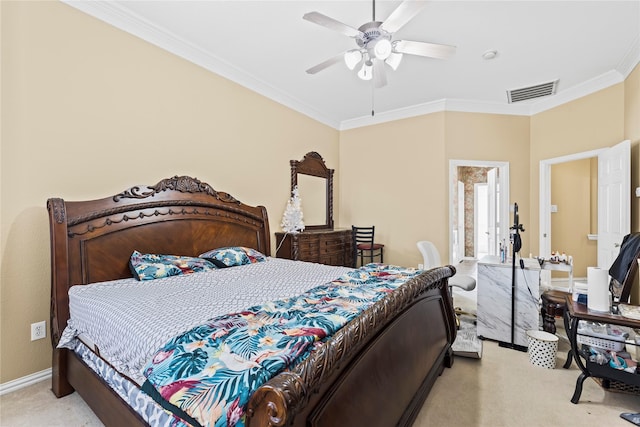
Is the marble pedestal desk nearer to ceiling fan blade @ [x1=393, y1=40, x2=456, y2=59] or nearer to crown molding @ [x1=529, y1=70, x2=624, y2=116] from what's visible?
ceiling fan blade @ [x1=393, y1=40, x2=456, y2=59]

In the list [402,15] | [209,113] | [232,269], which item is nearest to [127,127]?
[209,113]

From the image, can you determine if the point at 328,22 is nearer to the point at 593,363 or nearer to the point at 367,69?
the point at 367,69

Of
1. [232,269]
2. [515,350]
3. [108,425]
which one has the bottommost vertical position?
[515,350]

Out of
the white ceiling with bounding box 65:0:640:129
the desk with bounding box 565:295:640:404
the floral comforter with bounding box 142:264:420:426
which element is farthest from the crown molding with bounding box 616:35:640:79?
the floral comforter with bounding box 142:264:420:426

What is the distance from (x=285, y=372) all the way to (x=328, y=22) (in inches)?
82.6

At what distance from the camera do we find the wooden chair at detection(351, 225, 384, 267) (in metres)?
4.93

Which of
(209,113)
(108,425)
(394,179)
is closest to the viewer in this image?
(108,425)

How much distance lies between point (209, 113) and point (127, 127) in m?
0.91

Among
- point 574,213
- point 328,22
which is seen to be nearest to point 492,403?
point 328,22

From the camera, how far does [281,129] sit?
434 centimetres

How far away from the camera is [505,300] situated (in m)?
2.85

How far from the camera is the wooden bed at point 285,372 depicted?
0.94 metres

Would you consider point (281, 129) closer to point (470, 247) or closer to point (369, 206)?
point (369, 206)

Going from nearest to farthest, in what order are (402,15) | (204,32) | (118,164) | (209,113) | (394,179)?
(402,15) < (118,164) < (204,32) < (209,113) < (394,179)
